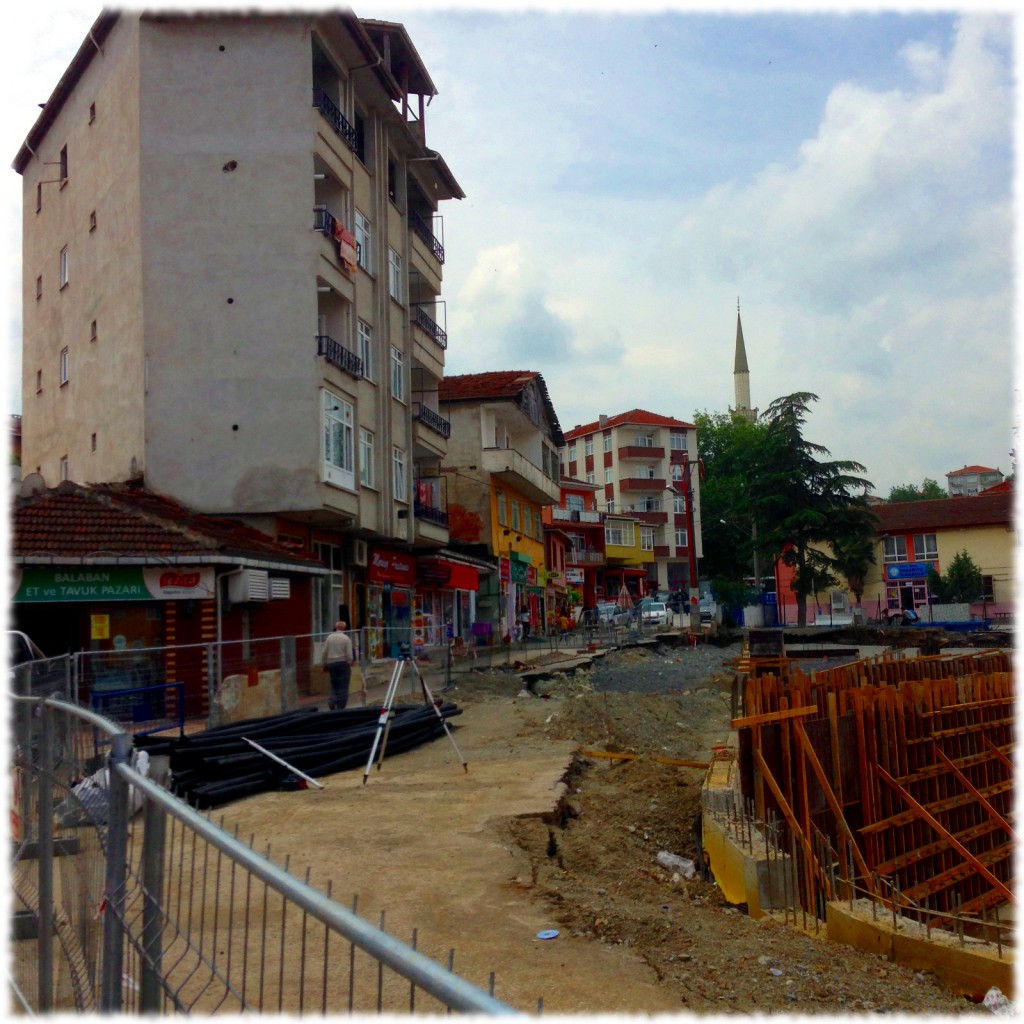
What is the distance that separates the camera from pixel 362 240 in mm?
29812

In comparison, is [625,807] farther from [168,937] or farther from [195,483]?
[195,483]

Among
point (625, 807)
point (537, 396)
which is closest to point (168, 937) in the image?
point (625, 807)

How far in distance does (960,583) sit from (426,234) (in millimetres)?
42587

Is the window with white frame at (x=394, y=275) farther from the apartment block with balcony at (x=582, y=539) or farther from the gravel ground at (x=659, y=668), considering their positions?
the apartment block with balcony at (x=582, y=539)

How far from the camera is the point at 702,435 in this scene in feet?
316

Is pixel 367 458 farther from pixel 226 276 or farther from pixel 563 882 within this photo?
pixel 563 882

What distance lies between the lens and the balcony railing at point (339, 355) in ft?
86.5

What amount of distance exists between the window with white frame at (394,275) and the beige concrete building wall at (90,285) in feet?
25.8

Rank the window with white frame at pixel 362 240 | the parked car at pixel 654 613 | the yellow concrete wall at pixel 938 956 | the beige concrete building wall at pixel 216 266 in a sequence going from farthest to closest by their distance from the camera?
1. the parked car at pixel 654 613
2. the window with white frame at pixel 362 240
3. the beige concrete building wall at pixel 216 266
4. the yellow concrete wall at pixel 938 956

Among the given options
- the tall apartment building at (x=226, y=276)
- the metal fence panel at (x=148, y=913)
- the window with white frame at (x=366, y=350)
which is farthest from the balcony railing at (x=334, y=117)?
the metal fence panel at (x=148, y=913)

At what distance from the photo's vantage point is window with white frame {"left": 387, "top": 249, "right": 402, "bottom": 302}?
3191 centimetres

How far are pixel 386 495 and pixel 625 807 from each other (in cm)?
1972

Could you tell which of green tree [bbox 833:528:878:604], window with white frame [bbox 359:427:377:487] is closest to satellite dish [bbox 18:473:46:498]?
window with white frame [bbox 359:427:377:487]

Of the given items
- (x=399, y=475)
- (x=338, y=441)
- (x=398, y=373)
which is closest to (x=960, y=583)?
(x=399, y=475)
